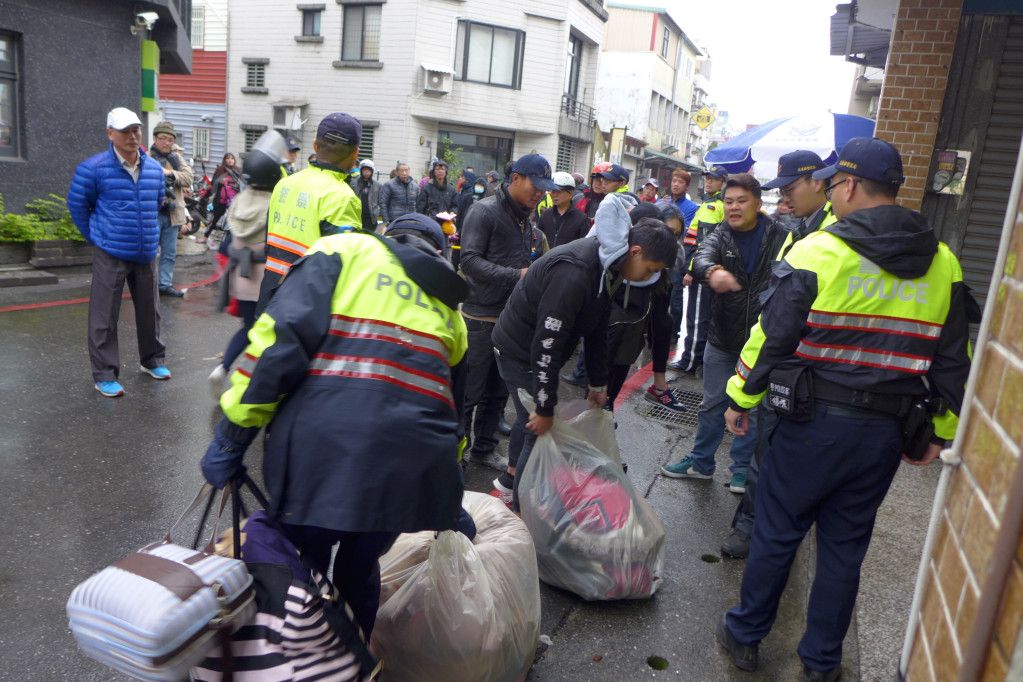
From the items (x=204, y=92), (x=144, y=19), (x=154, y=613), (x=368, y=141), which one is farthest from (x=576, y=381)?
(x=204, y=92)

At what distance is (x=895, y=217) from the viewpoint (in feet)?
7.99

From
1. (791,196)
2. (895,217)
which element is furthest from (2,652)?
(791,196)

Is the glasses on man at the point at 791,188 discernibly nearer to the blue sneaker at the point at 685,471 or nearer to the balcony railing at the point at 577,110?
the blue sneaker at the point at 685,471

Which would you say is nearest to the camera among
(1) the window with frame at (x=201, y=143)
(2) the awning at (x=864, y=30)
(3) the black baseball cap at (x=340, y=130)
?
(3) the black baseball cap at (x=340, y=130)

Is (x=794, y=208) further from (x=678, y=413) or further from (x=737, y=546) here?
(x=678, y=413)

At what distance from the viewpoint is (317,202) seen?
3719mm

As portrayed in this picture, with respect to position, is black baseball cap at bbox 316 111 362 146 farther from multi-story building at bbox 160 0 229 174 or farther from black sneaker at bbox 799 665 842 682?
multi-story building at bbox 160 0 229 174

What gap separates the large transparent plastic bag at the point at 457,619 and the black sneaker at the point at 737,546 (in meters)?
1.50

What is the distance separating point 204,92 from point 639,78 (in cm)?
1997

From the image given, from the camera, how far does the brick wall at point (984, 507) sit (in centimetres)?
94

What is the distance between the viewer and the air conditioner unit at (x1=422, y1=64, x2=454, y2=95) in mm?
20578

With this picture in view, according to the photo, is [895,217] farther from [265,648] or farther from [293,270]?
[265,648]

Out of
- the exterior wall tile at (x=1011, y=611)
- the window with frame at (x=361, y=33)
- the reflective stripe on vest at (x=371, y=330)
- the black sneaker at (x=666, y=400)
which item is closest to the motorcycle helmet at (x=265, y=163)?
the reflective stripe on vest at (x=371, y=330)

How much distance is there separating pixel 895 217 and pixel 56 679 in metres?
3.20
